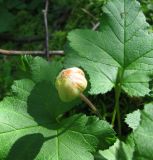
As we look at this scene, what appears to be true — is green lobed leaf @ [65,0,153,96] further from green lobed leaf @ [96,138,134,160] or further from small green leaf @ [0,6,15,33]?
small green leaf @ [0,6,15,33]

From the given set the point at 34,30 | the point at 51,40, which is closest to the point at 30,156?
the point at 51,40

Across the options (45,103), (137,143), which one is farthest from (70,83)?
(137,143)

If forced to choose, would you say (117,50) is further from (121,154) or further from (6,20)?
(6,20)

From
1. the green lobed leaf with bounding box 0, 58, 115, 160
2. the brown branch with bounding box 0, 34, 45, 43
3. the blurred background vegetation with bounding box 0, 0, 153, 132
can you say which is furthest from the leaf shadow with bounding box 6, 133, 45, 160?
the brown branch with bounding box 0, 34, 45, 43

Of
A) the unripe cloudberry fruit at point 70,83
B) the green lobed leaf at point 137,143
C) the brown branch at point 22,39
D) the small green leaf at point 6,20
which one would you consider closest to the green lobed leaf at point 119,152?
the green lobed leaf at point 137,143

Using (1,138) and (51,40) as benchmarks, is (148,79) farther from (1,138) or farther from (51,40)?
(51,40)

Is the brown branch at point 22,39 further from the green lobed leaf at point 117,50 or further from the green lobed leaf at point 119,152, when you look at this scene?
the green lobed leaf at point 119,152
